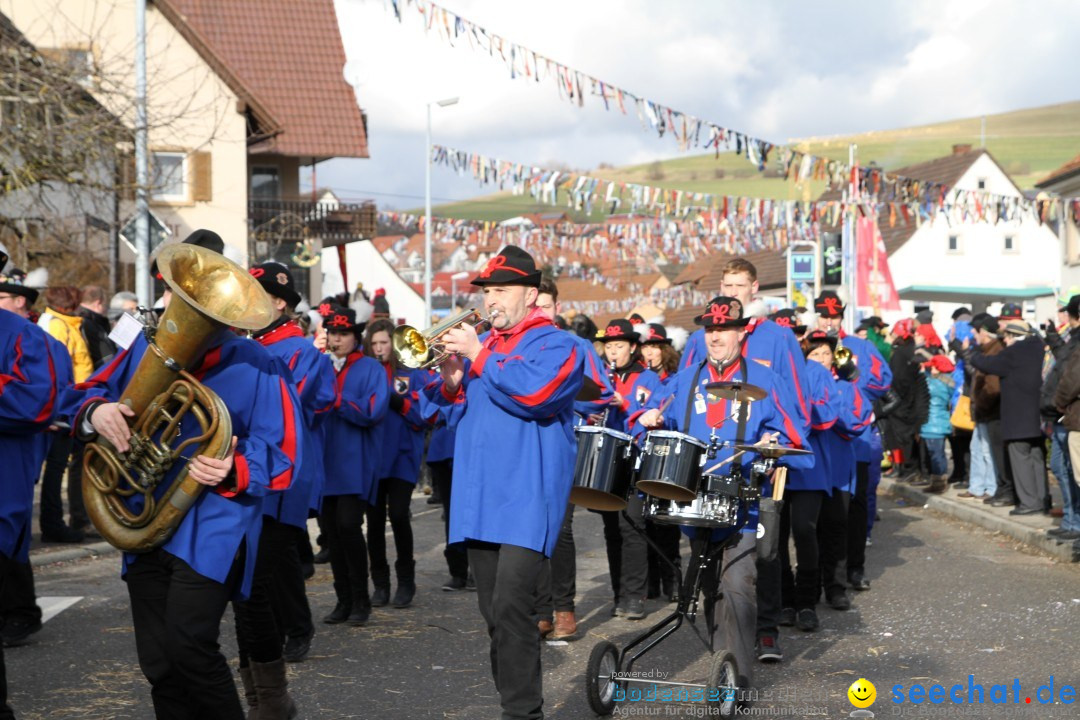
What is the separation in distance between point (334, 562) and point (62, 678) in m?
1.99

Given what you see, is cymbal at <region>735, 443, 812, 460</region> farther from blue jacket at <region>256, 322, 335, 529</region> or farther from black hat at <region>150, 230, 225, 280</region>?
black hat at <region>150, 230, 225, 280</region>

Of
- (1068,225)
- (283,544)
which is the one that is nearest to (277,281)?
(283,544)

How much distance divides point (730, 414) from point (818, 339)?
3.10m

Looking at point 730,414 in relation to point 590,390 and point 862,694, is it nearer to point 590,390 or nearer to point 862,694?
point 590,390

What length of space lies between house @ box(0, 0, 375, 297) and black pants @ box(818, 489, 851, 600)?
72.3 ft

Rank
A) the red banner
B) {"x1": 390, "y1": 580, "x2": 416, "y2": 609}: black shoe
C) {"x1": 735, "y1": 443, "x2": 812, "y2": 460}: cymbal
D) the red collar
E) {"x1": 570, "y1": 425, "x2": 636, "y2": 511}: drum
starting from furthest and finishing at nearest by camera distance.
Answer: the red banner < {"x1": 390, "y1": 580, "x2": 416, "y2": 609}: black shoe < the red collar < {"x1": 570, "y1": 425, "x2": 636, "y2": 511}: drum < {"x1": 735, "y1": 443, "x2": 812, "y2": 460}: cymbal

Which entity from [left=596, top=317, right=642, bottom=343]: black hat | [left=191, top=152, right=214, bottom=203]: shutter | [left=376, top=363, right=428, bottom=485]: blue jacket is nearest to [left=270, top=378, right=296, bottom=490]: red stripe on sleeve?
[left=376, top=363, right=428, bottom=485]: blue jacket

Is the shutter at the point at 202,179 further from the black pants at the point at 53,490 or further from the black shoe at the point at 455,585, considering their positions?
the black shoe at the point at 455,585

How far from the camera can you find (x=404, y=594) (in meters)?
9.55

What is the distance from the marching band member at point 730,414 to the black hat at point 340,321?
2426 mm

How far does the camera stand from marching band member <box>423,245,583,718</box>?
5.49 meters

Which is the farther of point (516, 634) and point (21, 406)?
point (21, 406)

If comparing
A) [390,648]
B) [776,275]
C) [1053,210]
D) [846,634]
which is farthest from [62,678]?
[776,275]

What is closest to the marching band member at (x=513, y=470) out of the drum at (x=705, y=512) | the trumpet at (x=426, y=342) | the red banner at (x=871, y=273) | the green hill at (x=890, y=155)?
the trumpet at (x=426, y=342)
